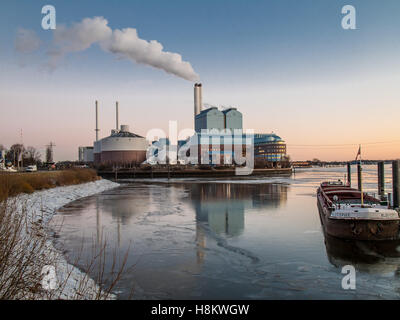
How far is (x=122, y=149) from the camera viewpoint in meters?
111

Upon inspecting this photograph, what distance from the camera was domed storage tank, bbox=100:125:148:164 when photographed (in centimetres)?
11138

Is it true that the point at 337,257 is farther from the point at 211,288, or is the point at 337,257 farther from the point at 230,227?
the point at 230,227

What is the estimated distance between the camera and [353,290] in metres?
7.89

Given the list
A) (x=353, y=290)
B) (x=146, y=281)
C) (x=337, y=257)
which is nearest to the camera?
(x=353, y=290)

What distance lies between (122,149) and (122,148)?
330 mm

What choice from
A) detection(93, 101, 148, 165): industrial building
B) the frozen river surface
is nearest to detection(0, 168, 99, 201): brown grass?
the frozen river surface

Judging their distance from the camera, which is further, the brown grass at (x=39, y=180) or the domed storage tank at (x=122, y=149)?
the domed storage tank at (x=122, y=149)

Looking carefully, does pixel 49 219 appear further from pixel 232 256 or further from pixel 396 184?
pixel 396 184

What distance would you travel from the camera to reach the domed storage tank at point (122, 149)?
111375 millimetres

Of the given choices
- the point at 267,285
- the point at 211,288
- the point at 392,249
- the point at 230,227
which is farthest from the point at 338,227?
the point at 211,288

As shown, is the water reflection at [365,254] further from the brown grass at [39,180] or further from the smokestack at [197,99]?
the smokestack at [197,99]

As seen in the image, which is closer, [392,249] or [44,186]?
[392,249]

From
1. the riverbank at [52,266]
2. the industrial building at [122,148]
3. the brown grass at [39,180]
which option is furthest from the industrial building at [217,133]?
the riverbank at [52,266]
